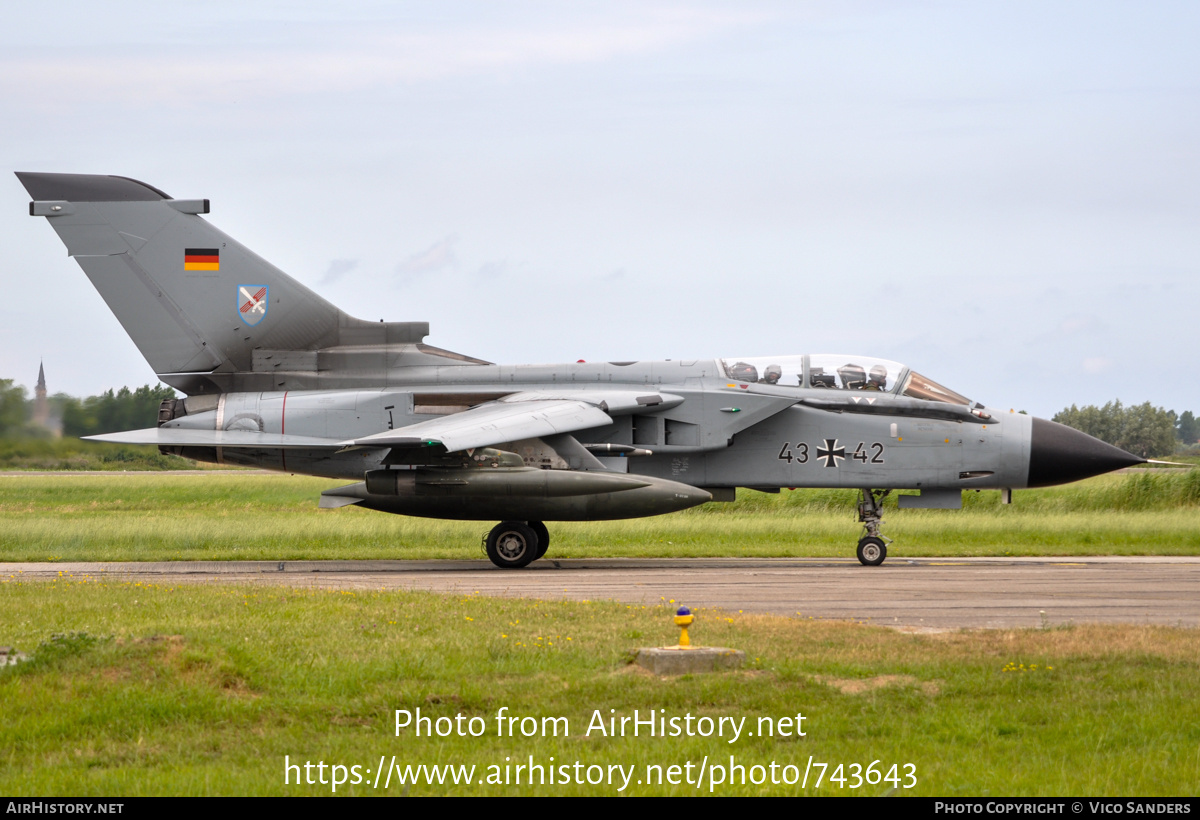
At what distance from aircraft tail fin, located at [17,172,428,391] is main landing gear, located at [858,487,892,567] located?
9813 mm

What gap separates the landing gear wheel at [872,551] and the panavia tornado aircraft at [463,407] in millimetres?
32

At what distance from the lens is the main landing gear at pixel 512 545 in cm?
1811

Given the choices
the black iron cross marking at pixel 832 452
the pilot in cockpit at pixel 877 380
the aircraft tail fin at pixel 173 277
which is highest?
the aircraft tail fin at pixel 173 277

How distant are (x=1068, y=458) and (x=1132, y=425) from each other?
6957 centimetres

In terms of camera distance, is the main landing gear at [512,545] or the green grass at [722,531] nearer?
the main landing gear at [512,545]

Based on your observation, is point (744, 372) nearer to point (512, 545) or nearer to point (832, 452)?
point (832, 452)

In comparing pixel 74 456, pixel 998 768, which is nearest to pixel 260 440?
pixel 74 456

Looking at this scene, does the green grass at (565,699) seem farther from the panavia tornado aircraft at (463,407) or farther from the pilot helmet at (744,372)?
the pilot helmet at (744,372)

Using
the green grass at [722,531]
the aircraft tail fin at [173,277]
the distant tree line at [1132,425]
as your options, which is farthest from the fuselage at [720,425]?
the distant tree line at [1132,425]

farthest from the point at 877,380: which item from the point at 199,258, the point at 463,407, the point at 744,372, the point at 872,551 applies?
the point at 199,258

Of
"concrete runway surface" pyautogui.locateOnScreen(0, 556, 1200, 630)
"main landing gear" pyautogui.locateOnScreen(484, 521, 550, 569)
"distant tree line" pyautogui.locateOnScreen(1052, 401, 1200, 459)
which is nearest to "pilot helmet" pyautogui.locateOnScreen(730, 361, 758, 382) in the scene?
"concrete runway surface" pyautogui.locateOnScreen(0, 556, 1200, 630)

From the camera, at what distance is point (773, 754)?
6.17 metres

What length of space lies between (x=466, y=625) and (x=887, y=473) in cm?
1044

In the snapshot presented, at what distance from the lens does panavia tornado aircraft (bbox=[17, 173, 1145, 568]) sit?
18.0 m
